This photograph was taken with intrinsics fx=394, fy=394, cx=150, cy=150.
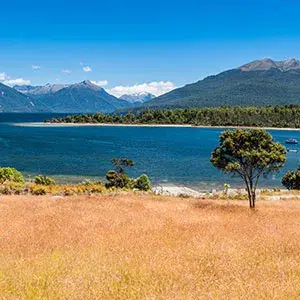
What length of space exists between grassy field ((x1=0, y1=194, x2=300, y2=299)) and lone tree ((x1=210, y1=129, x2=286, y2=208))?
10.8 metres

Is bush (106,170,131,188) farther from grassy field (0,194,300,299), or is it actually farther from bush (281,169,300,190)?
grassy field (0,194,300,299)

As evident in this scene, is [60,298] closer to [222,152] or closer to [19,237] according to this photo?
[19,237]

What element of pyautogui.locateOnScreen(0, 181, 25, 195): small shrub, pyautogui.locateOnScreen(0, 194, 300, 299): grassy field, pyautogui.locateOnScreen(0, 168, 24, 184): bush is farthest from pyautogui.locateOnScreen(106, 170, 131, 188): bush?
pyautogui.locateOnScreen(0, 194, 300, 299): grassy field

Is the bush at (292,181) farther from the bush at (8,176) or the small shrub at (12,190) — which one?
the small shrub at (12,190)

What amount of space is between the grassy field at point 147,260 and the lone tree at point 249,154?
10825 millimetres

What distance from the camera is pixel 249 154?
81.5 ft

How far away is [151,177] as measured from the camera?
69500mm

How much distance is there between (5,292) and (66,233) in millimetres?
5538

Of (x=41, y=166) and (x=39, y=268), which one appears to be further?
(x=41, y=166)


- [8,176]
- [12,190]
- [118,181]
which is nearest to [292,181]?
[118,181]

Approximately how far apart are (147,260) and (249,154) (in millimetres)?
17796

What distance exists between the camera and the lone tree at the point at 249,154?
81.8 ft

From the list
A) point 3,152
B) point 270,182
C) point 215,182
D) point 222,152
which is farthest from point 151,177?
point 3,152

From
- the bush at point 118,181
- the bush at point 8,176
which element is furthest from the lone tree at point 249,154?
the bush at point 8,176
